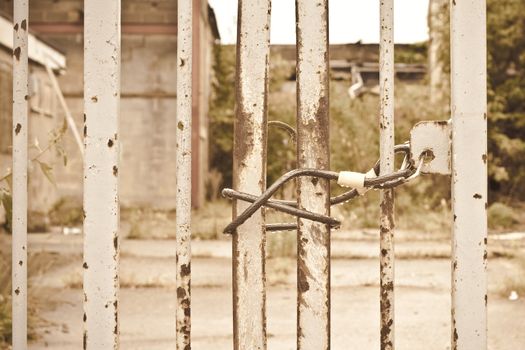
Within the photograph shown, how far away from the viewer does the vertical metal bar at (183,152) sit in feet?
3.82

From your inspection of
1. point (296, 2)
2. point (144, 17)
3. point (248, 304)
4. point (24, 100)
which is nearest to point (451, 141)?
point (296, 2)

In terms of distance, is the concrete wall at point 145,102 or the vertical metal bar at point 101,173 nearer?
the vertical metal bar at point 101,173

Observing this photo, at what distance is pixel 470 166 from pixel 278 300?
114 inches

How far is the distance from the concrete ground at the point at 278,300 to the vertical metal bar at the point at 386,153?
166 cm

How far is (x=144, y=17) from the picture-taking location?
11.2m

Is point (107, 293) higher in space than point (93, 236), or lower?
lower

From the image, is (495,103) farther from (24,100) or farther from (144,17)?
(24,100)

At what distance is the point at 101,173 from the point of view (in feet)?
3.91

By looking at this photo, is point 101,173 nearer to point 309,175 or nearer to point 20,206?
point 20,206

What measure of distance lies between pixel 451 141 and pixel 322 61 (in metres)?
0.30

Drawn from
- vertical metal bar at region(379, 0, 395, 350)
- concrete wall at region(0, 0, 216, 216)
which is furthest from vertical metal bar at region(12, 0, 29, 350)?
concrete wall at region(0, 0, 216, 216)

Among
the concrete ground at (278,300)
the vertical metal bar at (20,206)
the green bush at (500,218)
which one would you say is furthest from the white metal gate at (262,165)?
the green bush at (500,218)

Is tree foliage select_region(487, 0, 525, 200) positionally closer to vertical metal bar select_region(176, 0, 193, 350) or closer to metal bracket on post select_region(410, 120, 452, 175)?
metal bracket on post select_region(410, 120, 452, 175)

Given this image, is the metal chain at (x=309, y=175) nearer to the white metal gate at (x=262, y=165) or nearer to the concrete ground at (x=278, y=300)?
the white metal gate at (x=262, y=165)
